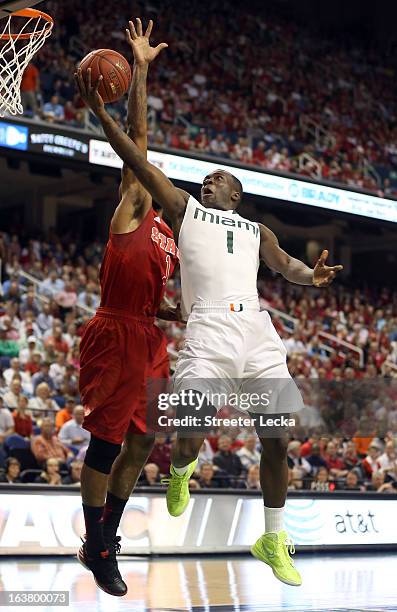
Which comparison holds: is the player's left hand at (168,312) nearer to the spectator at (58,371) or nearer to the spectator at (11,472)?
the spectator at (11,472)

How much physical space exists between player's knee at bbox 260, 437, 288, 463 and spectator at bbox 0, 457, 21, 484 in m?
5.95

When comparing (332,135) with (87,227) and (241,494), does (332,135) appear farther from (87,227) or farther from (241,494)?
(241,494)

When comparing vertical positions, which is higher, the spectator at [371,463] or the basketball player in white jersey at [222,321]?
the basketball player in white jersey at [222,321]

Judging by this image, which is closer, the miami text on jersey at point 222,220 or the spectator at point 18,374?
the miami text on jersey at point 222,220

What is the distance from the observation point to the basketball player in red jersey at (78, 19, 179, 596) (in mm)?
5934

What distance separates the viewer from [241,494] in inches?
478

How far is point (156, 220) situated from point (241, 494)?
6521 mm

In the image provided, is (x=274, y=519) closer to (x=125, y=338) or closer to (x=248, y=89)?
(x=125, y=338)

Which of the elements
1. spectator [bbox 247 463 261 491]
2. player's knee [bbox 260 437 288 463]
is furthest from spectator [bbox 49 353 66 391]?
player's knee [bbox 260 437 288 463]

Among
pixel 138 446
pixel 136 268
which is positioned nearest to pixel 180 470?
pixel 138 446

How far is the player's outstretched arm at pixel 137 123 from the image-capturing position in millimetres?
5898

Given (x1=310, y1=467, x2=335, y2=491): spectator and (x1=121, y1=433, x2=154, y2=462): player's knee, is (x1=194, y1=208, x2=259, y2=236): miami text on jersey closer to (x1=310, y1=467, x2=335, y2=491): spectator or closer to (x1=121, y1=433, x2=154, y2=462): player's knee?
(x1=121, y1=433, x2=154, y2=462): player's knee

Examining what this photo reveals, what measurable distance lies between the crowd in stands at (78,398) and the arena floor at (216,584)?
1411mm

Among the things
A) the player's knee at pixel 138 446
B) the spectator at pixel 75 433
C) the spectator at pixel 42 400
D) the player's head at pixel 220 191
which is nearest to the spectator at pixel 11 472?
the spectator at pixel 75 433
